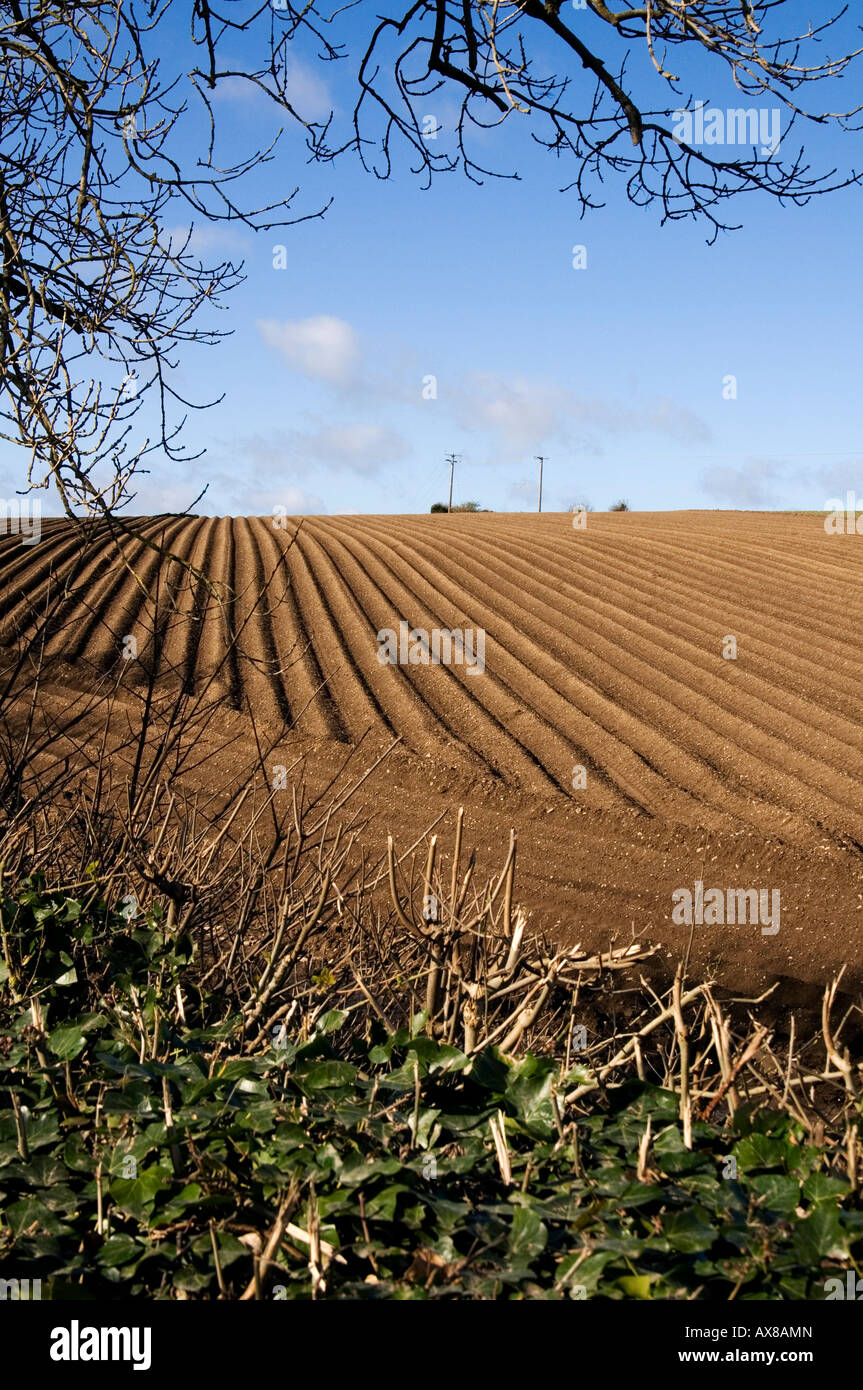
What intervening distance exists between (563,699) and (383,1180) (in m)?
8.94

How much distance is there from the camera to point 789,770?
913 centimetres

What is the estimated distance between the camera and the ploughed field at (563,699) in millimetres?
7035

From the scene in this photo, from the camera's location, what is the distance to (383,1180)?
1.99 m

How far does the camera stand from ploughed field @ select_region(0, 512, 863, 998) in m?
7.04

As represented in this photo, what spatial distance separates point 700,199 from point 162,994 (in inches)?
146

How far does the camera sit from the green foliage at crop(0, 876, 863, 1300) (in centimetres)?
179

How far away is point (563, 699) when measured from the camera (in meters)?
10.8

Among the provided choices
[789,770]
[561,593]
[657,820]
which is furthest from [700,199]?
[561,593]

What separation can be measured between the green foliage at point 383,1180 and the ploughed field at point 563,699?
4.32 ft

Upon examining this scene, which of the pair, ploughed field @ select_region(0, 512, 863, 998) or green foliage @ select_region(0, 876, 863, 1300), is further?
ploughed field @ select_region(0, 512, 863, 998)

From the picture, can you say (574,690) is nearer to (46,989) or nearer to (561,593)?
(561,593)

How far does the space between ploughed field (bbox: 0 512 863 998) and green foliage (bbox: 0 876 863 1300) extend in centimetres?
132

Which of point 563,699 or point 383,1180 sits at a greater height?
point 563,699

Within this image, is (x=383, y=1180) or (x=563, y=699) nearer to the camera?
(x=383, y=1180)
